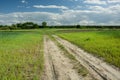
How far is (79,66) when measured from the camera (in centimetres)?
1148

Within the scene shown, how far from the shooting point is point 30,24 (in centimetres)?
16075

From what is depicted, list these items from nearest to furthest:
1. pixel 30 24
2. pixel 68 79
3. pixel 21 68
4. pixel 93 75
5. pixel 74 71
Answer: pixel 68 79, pixel 93 75, pixel 74 71, pixel 21 68, pixel 30 24

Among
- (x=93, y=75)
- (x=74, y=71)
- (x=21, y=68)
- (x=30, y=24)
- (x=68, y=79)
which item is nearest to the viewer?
(x=68, y=79)

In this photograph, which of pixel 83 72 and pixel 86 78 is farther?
pixel 83 72

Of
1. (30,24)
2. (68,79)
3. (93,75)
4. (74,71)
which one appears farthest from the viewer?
(30,24)

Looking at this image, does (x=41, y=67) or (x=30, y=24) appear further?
(x=30, y=24)

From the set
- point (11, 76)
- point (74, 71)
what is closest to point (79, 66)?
→ point (74, 71)

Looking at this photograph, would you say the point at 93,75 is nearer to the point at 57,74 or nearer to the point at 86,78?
the point at 86,78

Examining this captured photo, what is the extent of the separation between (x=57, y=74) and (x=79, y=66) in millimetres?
2067

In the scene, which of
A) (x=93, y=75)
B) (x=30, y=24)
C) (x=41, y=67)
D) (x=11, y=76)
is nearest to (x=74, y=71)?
(x=93, y=75)

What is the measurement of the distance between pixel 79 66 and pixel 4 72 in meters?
3.90

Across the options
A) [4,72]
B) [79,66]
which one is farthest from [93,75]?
[4,72]

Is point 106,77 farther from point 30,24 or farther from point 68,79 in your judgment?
point 30,24

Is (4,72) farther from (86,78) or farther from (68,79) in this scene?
(86,78)
